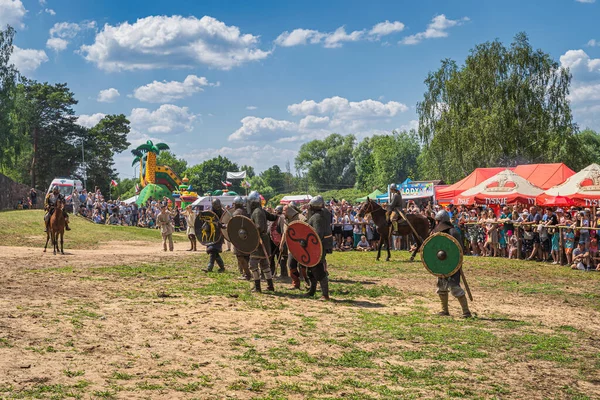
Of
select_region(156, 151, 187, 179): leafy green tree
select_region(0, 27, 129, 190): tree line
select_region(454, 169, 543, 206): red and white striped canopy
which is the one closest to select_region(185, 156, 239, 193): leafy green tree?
select_region(156, 151, 187, 179): leafy green tree

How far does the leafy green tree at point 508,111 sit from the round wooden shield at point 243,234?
111 feet

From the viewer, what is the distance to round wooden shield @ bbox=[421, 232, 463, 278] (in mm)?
10844

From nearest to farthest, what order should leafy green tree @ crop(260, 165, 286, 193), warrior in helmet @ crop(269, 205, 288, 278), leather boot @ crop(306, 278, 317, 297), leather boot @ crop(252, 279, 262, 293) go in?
1. leather boot @ crop(306, 278, 317, 297)
2. leather boot @ crop(252, 279, 262, 293)
3. warrior in helmet @ crop(269, 205, 288, 278)
4. leafy green tree @ crop(260, 165, 286, 193)

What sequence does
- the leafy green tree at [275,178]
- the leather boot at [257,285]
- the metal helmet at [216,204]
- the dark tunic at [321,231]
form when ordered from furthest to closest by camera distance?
the leafy green tree at [275,178], the metal helmet at [216,204], the leather boot at [257,285], the dark tunic at [321,231]

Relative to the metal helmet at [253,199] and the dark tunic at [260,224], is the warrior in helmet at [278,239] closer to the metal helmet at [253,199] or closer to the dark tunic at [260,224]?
the metal helmet at [253,199]

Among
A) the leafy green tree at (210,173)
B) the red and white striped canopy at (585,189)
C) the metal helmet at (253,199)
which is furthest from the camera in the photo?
the leafy green tree at (210,173)

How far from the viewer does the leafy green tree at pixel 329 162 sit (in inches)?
4673

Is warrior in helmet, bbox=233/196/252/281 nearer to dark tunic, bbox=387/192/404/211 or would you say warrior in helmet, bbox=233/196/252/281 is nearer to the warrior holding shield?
the warrior holding shield

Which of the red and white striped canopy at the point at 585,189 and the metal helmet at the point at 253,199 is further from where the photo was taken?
the red and white striped canopy at the point at 585,189

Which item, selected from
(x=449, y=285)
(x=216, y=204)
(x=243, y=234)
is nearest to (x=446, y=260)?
(x=449, y=285)

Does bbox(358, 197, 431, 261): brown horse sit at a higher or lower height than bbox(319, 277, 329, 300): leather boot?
higher

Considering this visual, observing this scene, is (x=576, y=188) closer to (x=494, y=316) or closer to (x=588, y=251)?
(x=588, y=251)

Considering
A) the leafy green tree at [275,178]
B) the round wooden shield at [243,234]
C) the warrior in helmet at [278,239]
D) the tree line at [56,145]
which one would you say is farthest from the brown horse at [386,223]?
the leafy green tree at [275,178]

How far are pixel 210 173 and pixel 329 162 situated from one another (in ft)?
71.4
